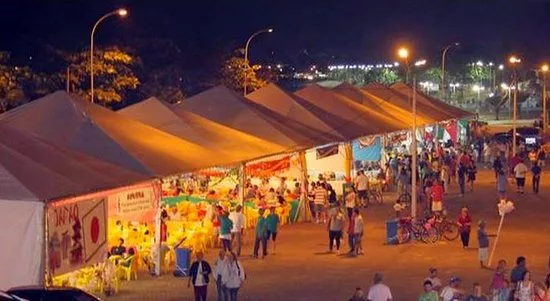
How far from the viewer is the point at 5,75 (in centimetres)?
4272

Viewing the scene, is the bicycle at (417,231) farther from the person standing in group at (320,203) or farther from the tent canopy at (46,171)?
the tent canopy at (46,171)

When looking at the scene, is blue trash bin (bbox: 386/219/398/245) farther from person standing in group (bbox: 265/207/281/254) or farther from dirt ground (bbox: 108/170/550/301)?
person standing in group (bbox: 265/207/281/254)

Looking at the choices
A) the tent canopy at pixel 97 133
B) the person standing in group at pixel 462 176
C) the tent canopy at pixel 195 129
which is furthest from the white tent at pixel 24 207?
the person standing in group at pixel 462 176

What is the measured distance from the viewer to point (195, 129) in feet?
99.5

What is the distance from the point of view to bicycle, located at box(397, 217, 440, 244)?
30.7 metres

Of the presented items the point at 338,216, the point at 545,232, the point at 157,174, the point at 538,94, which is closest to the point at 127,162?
the point at 157,174

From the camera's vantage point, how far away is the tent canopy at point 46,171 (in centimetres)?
1836

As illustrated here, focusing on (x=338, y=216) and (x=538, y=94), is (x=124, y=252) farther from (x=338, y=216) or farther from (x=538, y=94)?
(x=538, y=94)

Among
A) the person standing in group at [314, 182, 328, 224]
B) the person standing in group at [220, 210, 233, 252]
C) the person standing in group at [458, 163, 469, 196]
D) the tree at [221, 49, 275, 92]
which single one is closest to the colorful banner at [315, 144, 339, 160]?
the person standing in group at [314, 182, 328, 224]

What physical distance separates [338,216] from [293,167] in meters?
9.25

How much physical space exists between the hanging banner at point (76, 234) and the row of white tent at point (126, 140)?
36cm

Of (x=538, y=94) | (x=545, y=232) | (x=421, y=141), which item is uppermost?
(x=538, y=94)

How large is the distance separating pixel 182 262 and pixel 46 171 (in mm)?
6161

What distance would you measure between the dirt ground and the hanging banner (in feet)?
5.92
